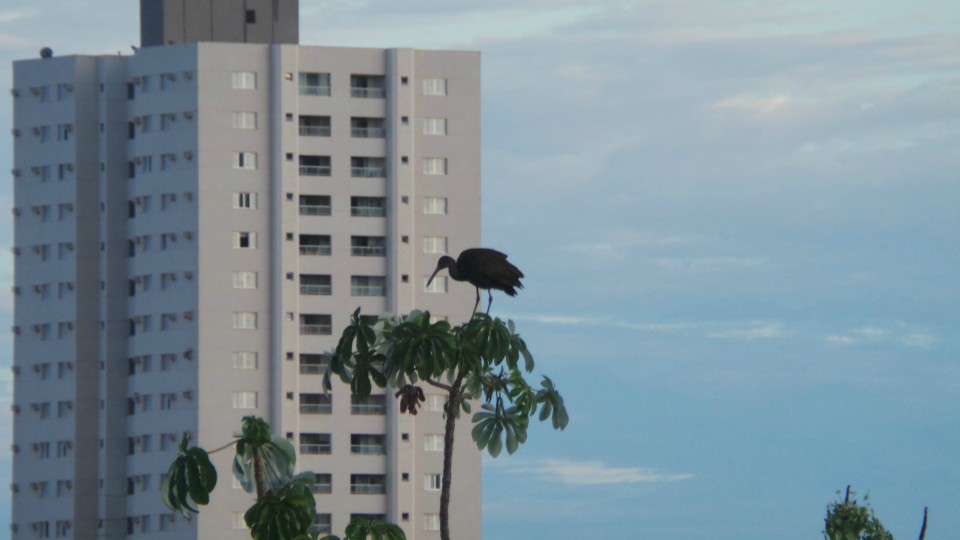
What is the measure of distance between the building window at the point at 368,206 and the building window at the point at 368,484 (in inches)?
593

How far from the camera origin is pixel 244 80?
401 feet

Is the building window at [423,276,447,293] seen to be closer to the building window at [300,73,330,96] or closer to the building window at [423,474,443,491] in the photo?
the building window at [423,474,443,491]

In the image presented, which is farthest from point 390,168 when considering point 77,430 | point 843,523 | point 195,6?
point 843,523

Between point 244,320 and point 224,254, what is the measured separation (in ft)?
12.8

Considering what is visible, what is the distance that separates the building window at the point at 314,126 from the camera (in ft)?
403

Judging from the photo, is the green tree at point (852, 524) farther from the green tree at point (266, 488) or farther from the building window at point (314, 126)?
the building window at point (314, 126)

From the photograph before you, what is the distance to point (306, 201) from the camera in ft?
403

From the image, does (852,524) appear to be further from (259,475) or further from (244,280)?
(244,280)

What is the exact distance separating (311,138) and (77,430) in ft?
70.5

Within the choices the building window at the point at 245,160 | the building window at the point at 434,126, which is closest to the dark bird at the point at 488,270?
the building window at the point at 245,160

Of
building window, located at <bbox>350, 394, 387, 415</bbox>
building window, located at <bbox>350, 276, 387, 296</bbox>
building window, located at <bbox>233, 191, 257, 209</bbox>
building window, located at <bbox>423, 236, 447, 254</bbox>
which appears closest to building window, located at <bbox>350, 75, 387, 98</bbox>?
building window, located at <bbox>233, 191, 257, 209</bbox>

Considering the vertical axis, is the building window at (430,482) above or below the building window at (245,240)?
below

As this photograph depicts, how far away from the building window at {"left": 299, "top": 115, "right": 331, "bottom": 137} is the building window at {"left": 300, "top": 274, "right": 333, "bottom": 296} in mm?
8229

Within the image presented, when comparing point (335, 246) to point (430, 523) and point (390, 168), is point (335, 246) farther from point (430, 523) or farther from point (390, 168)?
point (430, 523)
